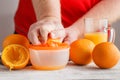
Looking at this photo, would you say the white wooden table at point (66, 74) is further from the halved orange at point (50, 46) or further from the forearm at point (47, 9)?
the forearm at point (47, 9)

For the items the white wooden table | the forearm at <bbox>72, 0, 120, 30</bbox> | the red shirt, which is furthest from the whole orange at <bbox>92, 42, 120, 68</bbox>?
the red shirt

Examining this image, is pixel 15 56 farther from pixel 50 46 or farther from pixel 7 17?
pixel 7 17

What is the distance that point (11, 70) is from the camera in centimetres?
75

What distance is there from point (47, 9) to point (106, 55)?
35cm

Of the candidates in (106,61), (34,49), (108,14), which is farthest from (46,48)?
(108,14)

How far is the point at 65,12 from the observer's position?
53.2 inches

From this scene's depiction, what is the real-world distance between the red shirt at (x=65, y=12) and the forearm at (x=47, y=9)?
24cm

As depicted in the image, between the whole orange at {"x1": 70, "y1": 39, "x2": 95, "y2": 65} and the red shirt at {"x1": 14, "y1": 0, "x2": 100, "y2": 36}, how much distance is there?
1.74 feet

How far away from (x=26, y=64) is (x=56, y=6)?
33 centimetres

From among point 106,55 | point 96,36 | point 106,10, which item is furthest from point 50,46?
point 106,10

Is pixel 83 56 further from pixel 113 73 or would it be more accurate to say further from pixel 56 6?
pixel 56 6

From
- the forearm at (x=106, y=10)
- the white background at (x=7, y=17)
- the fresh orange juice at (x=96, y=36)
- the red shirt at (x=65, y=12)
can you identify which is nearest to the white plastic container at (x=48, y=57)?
the fresh orange juice at (x=96, y=36)

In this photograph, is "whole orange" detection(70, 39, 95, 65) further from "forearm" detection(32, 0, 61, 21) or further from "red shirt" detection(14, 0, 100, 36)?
"red shirt" detection(14, 0, 100, 36)

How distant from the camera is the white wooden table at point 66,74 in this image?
2.21 ft
